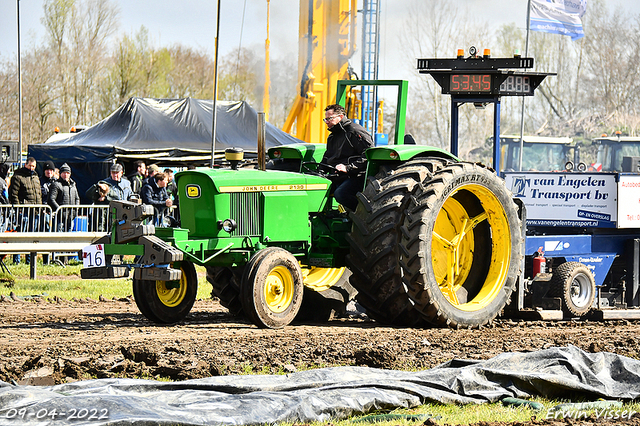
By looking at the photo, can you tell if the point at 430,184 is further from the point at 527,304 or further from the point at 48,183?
the point at 48,183

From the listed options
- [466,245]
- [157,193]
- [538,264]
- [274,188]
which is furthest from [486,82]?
[157,193]

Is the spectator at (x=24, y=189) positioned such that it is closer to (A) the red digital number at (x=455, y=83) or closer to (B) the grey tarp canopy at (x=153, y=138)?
(B) the grey tarp canopy at (x=153, y=138)

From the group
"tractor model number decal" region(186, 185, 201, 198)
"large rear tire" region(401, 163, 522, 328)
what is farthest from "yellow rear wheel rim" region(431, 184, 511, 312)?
"tractor model number decal" region(186, 185, 201, 198)

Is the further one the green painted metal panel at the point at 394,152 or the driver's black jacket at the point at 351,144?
the driver's black jacket at the point at 351,144

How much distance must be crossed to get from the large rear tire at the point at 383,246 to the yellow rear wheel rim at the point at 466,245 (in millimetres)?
820

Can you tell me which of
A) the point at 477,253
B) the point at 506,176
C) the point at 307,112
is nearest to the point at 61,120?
the point at 307,112

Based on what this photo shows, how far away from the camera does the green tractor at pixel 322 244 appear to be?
7984mm

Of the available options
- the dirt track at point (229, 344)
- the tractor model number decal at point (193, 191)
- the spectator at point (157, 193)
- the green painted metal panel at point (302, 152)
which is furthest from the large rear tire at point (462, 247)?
the spectator at point (157, 193)

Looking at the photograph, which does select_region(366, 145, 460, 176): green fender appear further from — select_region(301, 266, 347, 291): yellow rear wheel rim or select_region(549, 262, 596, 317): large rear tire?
select_region(549, 262, 596, 317): large rear tire

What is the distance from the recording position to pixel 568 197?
40.9 feet

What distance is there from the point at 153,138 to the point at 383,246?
42.1ft

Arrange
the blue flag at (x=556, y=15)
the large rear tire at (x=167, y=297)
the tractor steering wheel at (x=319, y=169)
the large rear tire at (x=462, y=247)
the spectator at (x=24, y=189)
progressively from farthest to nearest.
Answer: the blue flag at (x=556, y=15) < the spectator at (x=24, y=189) < the tractor steering wheel at (x=319, y=169) < the large rear tire at (x=167, y=297) < the large rear tire at (x=462, y=247)

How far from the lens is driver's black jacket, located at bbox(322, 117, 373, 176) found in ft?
29.0

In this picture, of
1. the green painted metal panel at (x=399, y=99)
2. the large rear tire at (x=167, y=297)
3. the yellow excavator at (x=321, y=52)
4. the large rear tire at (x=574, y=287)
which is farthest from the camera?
the yellow excavator at (x=321, y=52)
